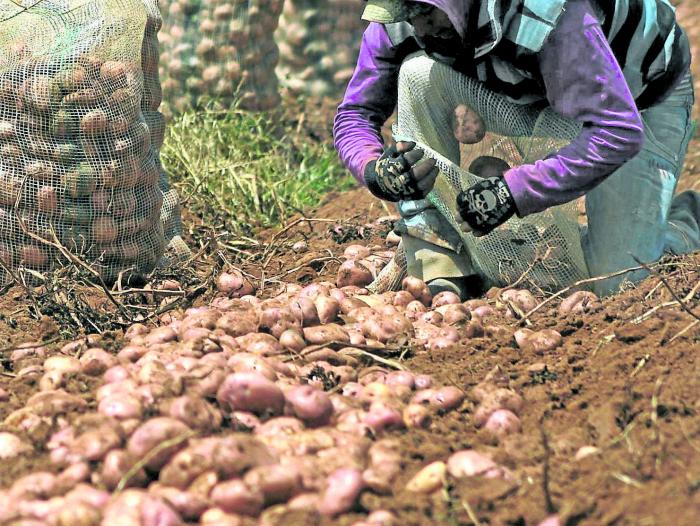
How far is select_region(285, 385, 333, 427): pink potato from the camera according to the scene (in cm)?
194

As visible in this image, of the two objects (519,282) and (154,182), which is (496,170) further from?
(154,182)

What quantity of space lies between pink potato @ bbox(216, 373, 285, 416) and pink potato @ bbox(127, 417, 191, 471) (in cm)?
17

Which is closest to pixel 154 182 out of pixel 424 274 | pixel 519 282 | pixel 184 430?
pixel 424 274

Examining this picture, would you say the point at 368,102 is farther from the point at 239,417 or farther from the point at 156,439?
the point at 156,439

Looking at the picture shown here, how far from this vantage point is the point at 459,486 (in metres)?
1.79

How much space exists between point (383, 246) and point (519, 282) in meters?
0.74

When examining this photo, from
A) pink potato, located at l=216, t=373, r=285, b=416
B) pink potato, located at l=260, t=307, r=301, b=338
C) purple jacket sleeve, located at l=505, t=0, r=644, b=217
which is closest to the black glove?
purple jacket sleeve, located at l=505, t=0, r=644, b=217

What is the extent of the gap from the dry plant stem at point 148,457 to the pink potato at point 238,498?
0.43ft

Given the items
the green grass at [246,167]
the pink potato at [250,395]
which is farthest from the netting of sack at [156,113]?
the pink potato at [250,395]

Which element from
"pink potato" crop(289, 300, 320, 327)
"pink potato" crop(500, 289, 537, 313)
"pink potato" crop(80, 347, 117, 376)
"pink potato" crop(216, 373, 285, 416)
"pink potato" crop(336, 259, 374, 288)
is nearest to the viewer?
"pink potato" crop(216, 373, 285, 416)

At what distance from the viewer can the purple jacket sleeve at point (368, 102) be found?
116 inches

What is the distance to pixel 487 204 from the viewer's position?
2.64 m

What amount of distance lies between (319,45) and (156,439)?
3995mm

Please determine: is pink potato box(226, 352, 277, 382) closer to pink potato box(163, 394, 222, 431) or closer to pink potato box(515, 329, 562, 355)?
pink potato box(163, 394, 222, 431)
